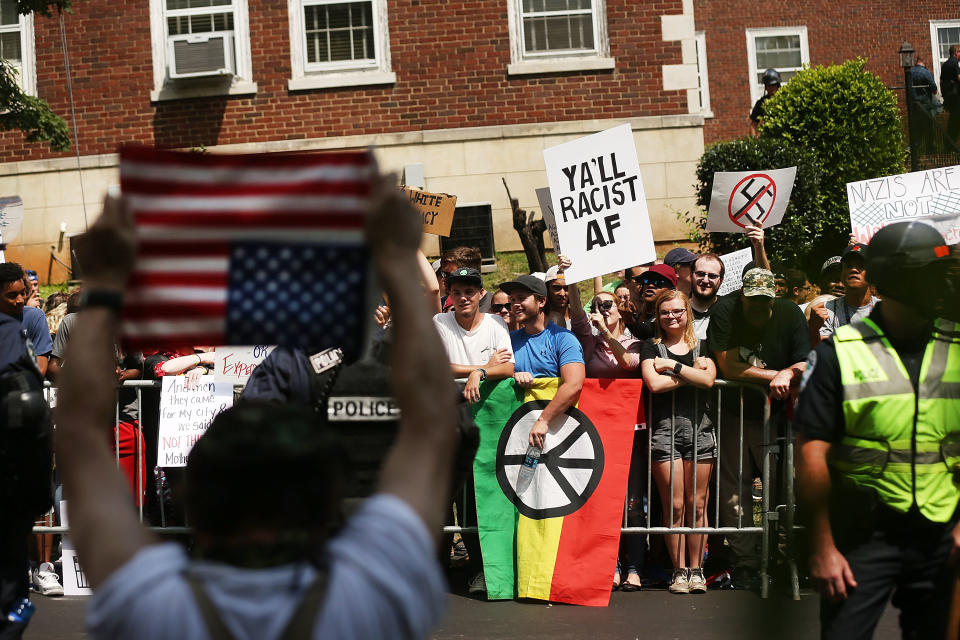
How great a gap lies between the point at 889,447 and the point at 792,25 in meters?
22.2

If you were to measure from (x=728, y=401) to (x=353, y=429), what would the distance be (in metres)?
2.84

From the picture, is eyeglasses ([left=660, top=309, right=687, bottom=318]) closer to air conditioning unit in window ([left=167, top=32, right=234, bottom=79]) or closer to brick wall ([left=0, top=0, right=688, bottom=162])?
brick wall ([left=0, top=0, right=688, bottom=162])

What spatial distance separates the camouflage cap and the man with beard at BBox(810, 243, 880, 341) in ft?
2.34

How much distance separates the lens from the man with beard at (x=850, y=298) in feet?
25.5

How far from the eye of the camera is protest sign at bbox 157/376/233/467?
7.73 meters

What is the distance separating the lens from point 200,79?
17.0 metres

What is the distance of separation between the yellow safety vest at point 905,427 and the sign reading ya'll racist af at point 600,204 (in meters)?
3.95

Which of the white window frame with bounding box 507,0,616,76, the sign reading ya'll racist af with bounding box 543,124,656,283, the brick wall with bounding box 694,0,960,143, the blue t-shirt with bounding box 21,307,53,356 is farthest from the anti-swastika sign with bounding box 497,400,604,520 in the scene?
the brick wall with bounding box 694,0,960,143

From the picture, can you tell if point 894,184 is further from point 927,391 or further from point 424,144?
point 424,144

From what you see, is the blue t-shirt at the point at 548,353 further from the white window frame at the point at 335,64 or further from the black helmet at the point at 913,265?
the white window frame at the point at 335,64

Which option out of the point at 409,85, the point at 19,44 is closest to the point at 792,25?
the point at 409,85

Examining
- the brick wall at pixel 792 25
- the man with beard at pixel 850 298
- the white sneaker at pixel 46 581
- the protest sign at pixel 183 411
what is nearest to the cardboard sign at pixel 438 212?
the protest sign at pixel 183 411

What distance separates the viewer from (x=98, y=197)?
668 inches

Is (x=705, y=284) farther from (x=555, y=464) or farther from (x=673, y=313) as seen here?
(x=555, y=464)
